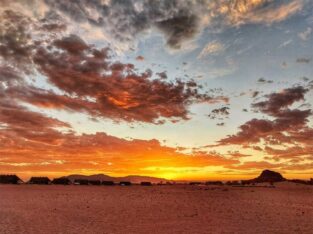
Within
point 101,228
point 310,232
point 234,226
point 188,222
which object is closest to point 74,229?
point 101,228

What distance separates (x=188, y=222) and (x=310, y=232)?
10.1 m

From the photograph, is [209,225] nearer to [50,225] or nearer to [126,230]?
[126,230]

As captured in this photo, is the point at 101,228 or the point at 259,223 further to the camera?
the point at 259,223

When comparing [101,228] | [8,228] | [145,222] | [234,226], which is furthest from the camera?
[145,222]

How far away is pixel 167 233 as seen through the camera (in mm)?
25344

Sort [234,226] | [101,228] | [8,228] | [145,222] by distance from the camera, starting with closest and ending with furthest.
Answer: [8,228] < [101,228] < [234,226] < [145,222]

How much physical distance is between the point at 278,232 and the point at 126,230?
11657 millimetres

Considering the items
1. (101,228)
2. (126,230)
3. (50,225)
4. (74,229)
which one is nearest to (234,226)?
(126,230)

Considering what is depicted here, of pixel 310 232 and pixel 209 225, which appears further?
pixel 209 225

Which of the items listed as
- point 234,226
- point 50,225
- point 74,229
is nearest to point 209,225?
point 234,226

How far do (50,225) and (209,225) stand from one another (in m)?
13.1

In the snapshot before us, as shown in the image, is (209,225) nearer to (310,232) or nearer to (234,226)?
(234,226)

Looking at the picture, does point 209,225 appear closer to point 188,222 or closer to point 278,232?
point 188,222

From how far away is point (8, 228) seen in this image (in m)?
25.3
